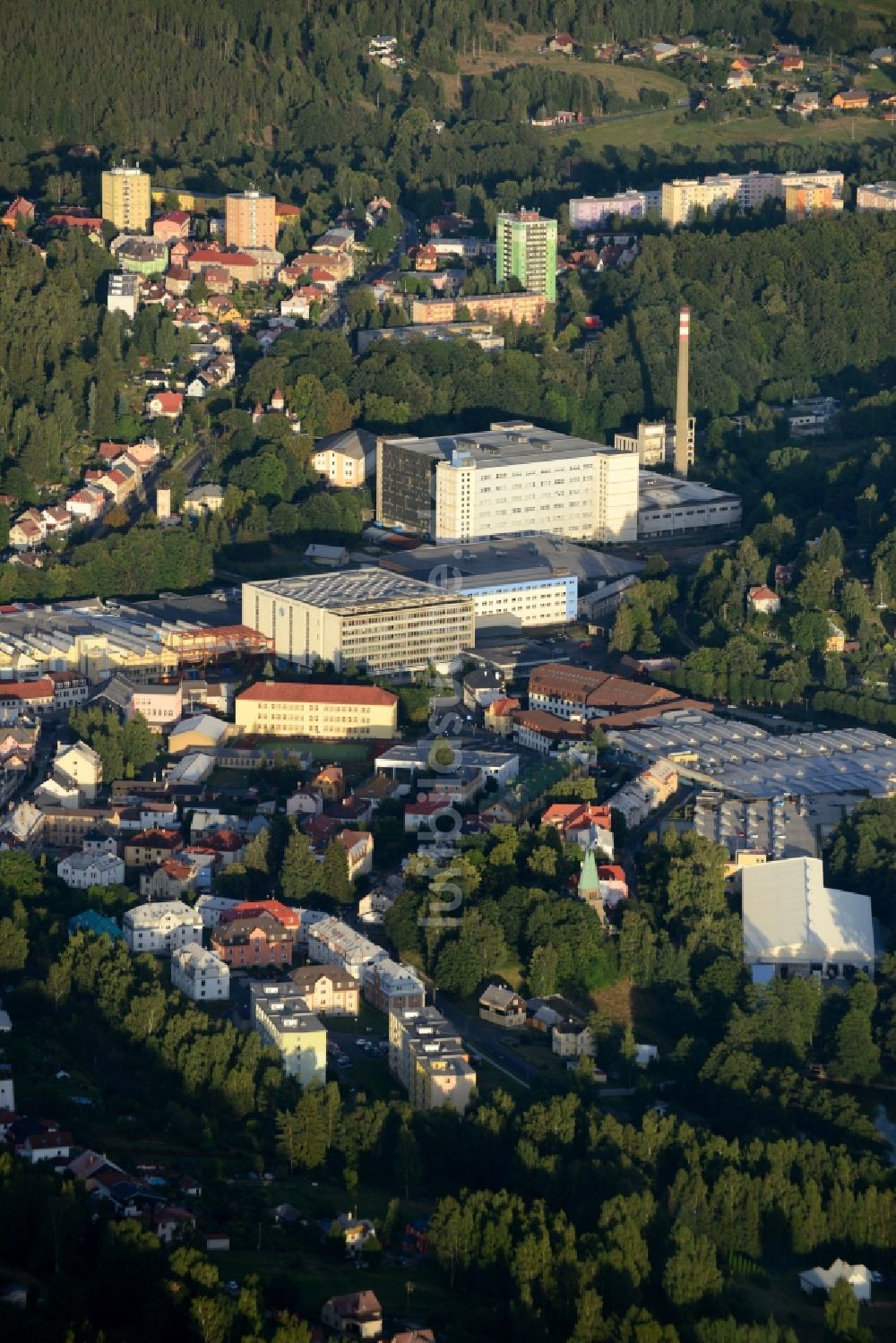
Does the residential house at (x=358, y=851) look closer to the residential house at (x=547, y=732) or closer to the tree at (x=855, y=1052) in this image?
the residential house at (x=547, y=732)

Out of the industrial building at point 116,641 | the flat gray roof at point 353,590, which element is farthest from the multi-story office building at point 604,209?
the industrial building at point 116,641

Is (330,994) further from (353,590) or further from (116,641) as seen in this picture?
(353,590)

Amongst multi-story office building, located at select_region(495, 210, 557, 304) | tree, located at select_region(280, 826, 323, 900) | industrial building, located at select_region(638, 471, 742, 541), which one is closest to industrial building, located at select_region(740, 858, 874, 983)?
tree, located at select_region(280, 826, 323, 900)

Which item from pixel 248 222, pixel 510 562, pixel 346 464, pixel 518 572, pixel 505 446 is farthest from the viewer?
pixel 248 222

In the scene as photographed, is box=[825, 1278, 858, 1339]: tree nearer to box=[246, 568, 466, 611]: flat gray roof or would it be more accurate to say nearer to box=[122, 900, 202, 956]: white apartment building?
box=[122, 900, 202, 956]: white apartment building

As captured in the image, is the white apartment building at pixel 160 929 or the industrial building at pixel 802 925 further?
the industrial building at pixel 802 925

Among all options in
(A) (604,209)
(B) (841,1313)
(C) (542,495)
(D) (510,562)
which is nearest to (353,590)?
(D) (510,562)
